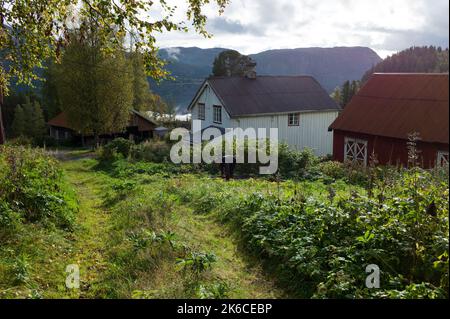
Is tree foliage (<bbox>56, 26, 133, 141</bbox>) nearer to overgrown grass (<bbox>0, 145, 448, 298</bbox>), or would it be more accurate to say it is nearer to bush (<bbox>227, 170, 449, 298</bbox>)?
overgrown grass (<bbox>0, 145, 448, 298</bbox>)

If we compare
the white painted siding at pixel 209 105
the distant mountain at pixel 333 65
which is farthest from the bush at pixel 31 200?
the distant mountain at pixel 333 65

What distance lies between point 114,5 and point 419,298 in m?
6.65

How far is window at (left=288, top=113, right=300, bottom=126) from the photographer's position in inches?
1228

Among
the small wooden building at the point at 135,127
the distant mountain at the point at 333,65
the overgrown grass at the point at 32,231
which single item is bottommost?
the overgrown grass at the point at 32,231

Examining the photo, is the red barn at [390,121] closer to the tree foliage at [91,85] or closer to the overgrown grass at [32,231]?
the overgrown grass at [32,231]

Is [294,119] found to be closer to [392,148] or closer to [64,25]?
[392,148]

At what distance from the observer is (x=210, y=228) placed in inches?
344

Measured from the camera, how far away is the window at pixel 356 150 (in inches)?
844

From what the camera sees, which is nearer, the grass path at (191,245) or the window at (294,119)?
the grass path at (191,245)

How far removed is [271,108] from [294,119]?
201 centimetres

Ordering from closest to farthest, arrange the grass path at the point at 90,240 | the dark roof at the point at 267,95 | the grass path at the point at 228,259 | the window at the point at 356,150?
the grass path at the point at 228,259 < the grass path at the point at 90,240 < the window at the point at 356,150 < the dark roof at the point at 267,95

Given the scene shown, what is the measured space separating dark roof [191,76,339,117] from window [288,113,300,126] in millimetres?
389

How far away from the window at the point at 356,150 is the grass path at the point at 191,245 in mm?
13665

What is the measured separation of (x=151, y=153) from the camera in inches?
933
